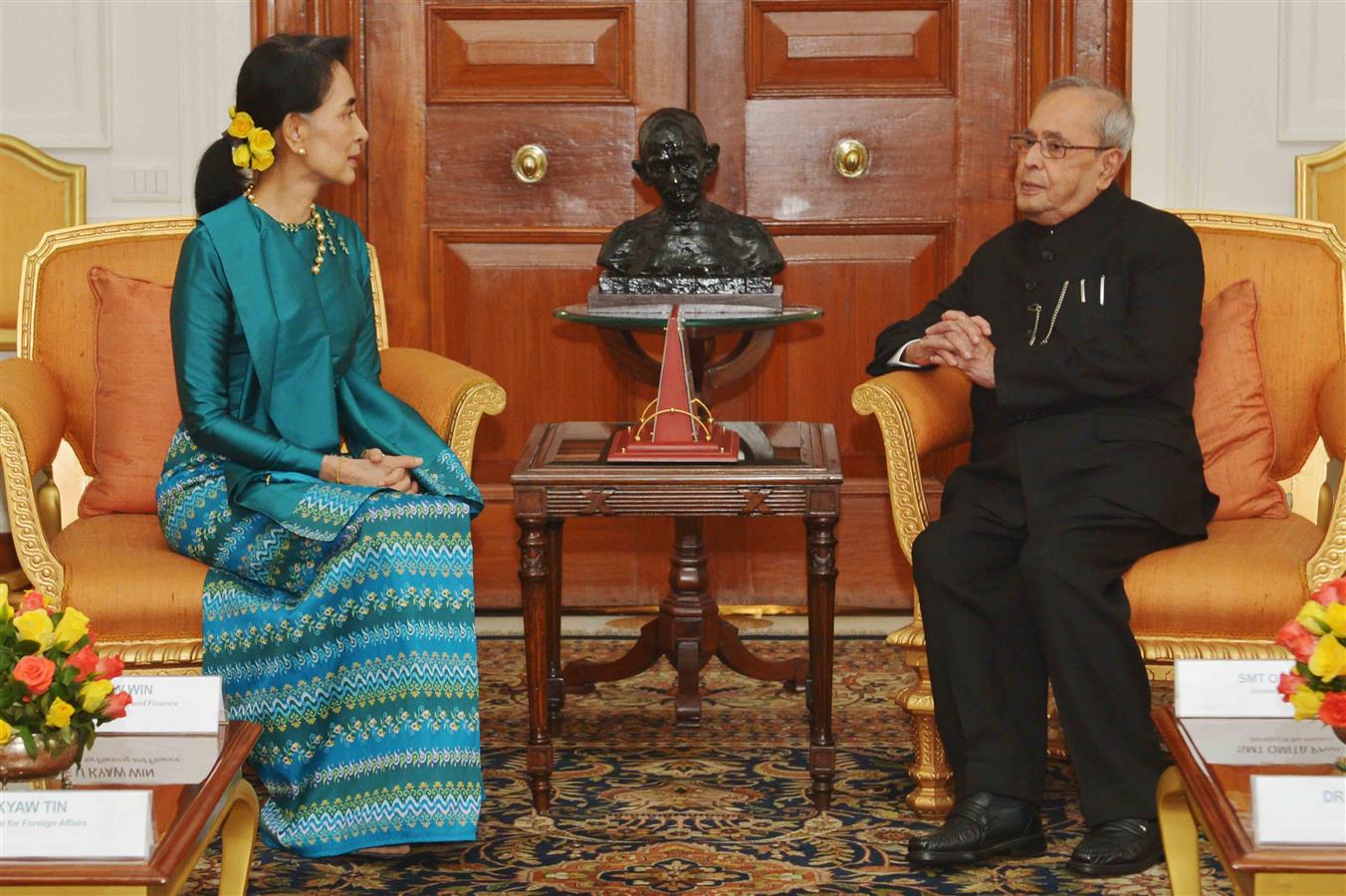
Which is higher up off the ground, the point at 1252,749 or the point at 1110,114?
the point at 1110,114

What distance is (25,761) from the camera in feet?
7.41

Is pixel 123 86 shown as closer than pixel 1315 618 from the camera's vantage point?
No

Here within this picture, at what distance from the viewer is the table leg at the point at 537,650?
131 inches

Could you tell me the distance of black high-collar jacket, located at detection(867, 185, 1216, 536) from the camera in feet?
11.0

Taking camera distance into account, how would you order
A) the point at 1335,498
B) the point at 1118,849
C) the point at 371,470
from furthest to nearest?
1. the point at 1335,498
2. the point at 371,470
3. the point at 1118,849

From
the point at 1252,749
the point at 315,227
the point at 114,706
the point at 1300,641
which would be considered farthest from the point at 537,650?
the point at 1300,641

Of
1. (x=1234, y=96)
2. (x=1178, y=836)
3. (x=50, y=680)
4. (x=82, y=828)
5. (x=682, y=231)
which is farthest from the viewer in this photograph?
(x=1234, y=96)

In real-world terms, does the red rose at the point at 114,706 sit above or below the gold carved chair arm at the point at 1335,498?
below

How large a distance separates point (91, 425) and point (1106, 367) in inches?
82.8

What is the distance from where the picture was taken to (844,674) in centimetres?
434

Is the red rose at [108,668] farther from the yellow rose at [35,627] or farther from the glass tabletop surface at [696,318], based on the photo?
the glass tabletop surface at [696,318]

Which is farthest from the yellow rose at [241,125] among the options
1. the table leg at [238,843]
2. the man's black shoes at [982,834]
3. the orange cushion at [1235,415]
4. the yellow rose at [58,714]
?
the orange cushion at [1235,415]

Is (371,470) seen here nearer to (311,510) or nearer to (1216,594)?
(311,510)

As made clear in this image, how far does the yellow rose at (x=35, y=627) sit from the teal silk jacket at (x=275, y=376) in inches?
34.9
